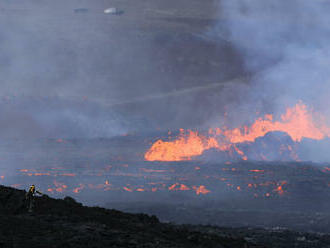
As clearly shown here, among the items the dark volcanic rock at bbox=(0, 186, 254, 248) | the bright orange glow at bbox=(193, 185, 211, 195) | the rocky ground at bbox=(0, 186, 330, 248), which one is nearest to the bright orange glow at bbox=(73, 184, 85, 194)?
the bright orange glow at bbox=(193, 185, 211, 195)

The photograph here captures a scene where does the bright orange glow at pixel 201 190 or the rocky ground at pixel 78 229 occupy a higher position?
the bright orange glow at pixel 201 190

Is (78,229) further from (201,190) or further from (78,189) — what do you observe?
(78,189)

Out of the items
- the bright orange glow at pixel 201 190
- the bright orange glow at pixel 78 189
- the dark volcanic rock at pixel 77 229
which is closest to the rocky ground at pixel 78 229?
the dark volcanic rock at pixel 77 229

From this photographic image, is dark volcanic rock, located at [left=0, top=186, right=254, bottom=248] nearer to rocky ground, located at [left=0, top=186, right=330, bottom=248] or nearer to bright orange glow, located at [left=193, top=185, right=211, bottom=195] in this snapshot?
rocky ground, located at [left=0, top=186, right=330, bottom=248]

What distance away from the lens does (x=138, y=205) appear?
5743 inches

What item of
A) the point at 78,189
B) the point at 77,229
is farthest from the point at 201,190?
the point at 77,229

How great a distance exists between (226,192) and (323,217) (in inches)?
2270

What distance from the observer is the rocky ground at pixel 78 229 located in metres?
33.9

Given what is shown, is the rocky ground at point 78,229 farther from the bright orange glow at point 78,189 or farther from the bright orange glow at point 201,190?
the bright orange glow at point 201,190

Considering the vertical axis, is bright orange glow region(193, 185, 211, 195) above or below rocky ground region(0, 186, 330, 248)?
above

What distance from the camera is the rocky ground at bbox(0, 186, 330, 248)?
3394 cm

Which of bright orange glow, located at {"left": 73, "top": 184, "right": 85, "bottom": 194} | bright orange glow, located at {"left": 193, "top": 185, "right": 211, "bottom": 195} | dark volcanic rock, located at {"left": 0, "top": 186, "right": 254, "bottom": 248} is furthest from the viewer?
bright orange glow, located at {"left": 193, "top": 185, "right": 211, "bottom": 195}

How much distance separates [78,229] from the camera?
37500mm

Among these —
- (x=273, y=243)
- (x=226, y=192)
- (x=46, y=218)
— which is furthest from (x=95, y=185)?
(x=46, y=218)
